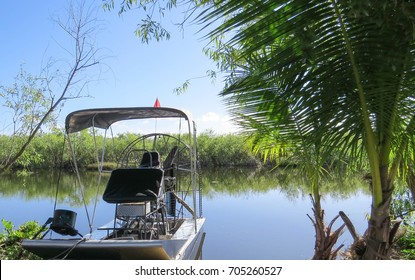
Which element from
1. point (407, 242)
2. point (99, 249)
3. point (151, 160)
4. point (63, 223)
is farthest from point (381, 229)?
point (407, 242)

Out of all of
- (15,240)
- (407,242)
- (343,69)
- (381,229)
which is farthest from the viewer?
(15,240)

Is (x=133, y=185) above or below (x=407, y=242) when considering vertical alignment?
above

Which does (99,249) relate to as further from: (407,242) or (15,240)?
(407,242)

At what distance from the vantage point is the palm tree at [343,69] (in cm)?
138

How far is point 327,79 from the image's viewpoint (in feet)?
5.77

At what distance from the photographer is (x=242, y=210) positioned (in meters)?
9.68

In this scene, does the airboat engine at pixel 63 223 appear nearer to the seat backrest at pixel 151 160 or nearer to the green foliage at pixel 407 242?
the seat backrest at pixel 151 160

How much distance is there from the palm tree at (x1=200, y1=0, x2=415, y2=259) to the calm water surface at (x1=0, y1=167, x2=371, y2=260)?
948 millimetres

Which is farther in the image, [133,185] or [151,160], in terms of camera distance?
[151,160]

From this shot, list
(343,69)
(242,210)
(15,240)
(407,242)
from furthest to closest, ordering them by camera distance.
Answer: (242,210), (15,240), (407,242), (343,69)

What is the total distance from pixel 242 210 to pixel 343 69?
8273mm

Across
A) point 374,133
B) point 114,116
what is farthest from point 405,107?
point 114,116
